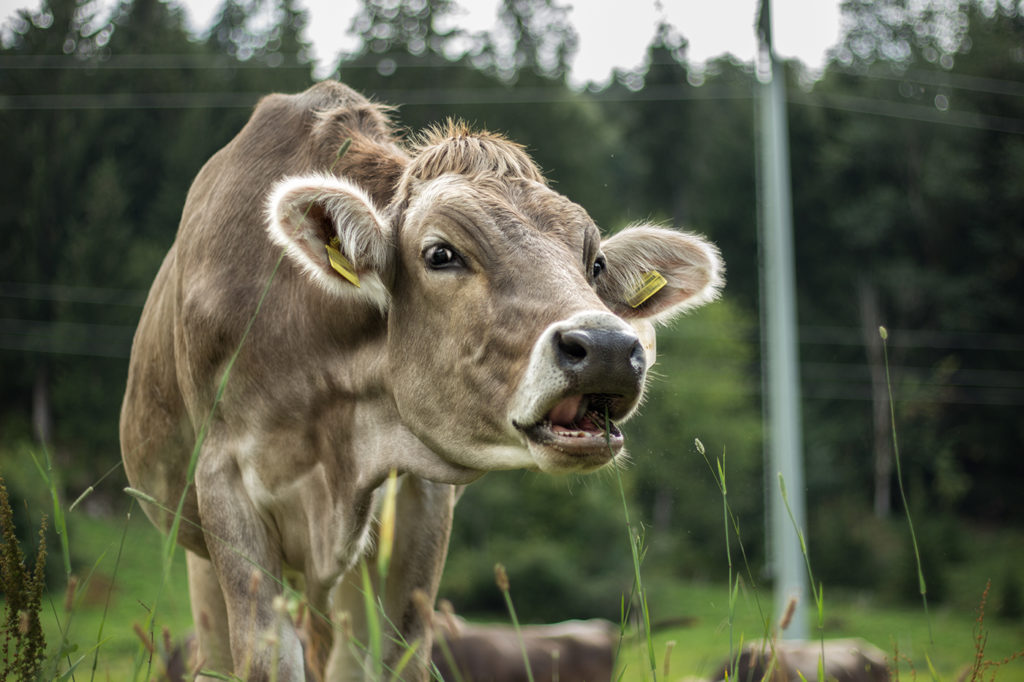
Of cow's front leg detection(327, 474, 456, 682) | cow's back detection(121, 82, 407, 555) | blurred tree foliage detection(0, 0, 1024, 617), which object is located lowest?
blurred tree foliage detection(0, 0, 1024, 617)

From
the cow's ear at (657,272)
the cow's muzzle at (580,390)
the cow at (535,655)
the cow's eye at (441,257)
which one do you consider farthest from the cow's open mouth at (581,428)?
the cow at (535,655)

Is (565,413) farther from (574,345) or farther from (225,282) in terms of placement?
(225,282)

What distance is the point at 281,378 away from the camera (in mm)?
3521

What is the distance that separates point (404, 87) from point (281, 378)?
1822cm

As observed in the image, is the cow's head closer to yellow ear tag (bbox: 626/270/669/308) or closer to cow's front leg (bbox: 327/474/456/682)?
yellow ear tag (bbox: 626/270/669/308)

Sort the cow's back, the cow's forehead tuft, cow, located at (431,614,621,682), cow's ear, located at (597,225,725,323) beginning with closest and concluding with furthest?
the cow's forehead tuft, the cow's back, cow's ear, located at (597,225,725,323), cow, located at (431,614,621,682)

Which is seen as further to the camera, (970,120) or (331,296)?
(970,120)

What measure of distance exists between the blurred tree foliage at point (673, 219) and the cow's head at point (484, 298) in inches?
494

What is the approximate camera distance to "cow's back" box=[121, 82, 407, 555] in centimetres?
355

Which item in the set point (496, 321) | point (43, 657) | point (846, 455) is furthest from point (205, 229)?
point (846, 455)

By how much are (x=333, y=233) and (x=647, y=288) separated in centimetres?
111

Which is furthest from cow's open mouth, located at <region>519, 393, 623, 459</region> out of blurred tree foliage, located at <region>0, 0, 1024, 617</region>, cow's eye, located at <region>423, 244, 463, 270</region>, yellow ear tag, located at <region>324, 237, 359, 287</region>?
blurred tree foliage, located at <region>0, 0, 1024, 617</region>

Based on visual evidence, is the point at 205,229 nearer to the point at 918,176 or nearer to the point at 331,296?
the point at 331,296

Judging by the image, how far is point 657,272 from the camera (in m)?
3.66
